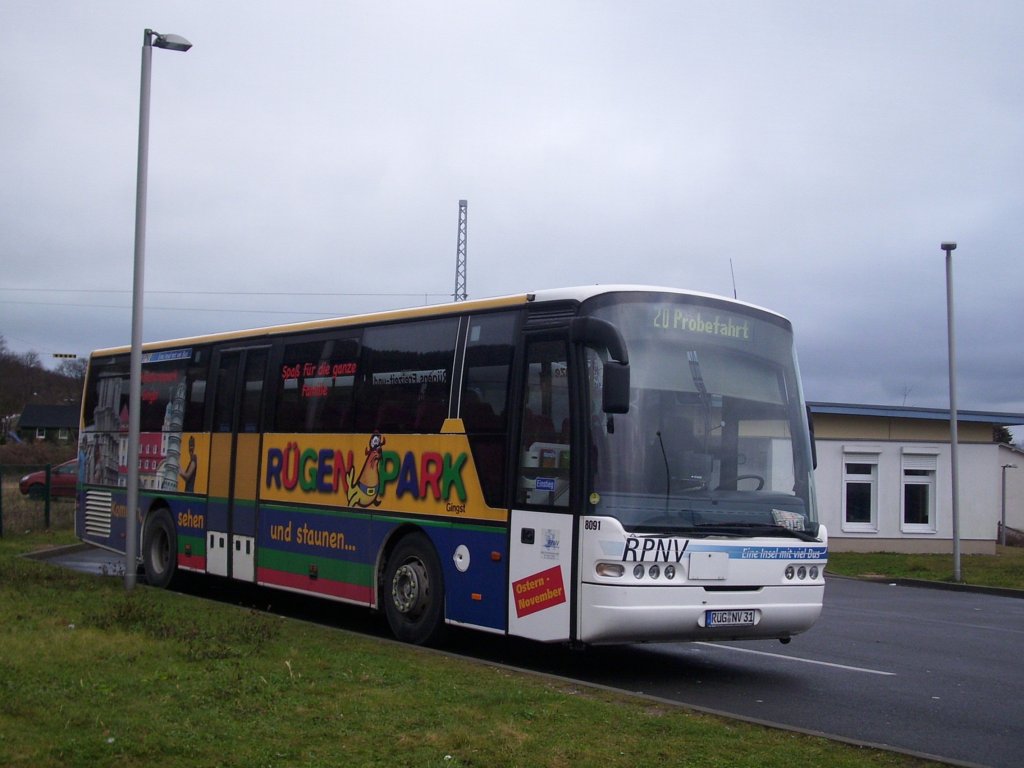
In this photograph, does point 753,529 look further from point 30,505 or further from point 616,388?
point 30,505

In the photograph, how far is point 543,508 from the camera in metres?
10.4

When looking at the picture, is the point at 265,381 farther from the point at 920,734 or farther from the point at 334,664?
the point at 920,734

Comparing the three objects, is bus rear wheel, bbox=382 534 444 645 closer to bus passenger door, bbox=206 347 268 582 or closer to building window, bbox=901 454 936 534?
bus passenger door, bbox=206 347 268 582

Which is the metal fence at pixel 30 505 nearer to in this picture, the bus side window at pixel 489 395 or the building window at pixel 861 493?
the bus side window at pixel 489 395

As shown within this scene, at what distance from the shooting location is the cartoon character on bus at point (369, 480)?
12688 mm

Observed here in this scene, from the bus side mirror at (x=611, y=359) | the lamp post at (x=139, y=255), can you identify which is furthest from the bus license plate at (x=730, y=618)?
the lamp post at (x=139, y=255)

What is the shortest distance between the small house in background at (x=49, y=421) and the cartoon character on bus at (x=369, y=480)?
9011 centimetres

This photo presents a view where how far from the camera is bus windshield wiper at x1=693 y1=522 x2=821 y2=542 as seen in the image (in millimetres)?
10180

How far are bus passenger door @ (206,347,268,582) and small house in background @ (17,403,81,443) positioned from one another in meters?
86.8

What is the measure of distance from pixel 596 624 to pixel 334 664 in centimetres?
211

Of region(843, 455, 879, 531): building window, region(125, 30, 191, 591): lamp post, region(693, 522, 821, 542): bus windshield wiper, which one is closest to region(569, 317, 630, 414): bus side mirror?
region(693, 522, 821, 542): bus windshield wiper

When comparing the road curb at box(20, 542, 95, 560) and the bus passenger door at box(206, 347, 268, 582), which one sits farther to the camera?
the road curb at box(20, 542, 95, 560)

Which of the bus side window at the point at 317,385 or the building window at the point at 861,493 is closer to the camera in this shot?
the bus side window at the point at 317,385

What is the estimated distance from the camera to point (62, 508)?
2881 centimetres
